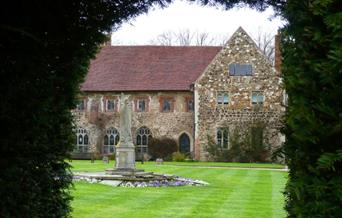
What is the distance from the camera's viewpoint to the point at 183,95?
1604 inches

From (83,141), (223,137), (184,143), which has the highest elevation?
(223,137)

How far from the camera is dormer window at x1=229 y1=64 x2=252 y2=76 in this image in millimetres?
39156

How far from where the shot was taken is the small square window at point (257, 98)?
39250mm

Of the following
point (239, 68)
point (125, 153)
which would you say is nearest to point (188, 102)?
point (239, 68)

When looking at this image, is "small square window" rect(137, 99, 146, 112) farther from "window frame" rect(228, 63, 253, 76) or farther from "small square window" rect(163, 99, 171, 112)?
"window frame" rect(228, 63, 253, 76)

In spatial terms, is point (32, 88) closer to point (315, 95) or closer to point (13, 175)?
point (13, 175)

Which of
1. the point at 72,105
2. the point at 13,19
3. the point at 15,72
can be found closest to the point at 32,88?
the point at 15,72

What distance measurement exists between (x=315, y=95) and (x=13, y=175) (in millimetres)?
4256

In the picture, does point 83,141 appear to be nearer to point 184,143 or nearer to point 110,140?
point 110,140

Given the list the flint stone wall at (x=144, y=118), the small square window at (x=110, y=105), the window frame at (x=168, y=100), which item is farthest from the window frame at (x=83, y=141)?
the window frame at (x=168, y=100)

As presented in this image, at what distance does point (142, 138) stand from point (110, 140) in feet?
7.99

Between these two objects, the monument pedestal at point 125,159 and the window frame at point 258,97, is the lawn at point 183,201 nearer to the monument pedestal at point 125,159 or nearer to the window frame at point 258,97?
the monument pedestal at point 125,159

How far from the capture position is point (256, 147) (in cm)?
3791

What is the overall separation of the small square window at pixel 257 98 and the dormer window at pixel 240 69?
4.83 feet
